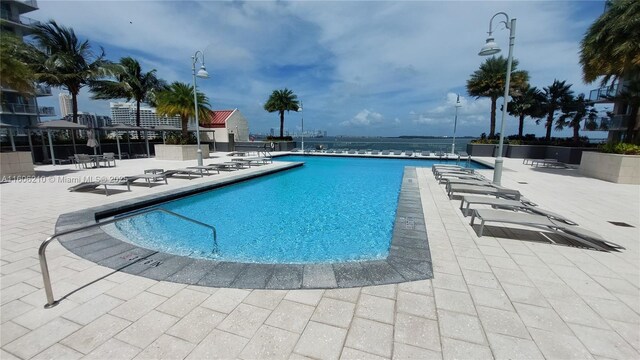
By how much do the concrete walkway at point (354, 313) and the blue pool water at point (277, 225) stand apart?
1.68m

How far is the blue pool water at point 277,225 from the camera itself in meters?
5.10

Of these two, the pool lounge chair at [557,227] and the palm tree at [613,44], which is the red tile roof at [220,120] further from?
the pool lounge chair at [557,227]

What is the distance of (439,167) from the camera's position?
12219 millimetres

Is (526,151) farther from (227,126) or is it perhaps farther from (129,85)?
(129,85)

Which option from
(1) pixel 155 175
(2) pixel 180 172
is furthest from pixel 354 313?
(2) pixel 180 172

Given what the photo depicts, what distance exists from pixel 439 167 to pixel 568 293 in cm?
978

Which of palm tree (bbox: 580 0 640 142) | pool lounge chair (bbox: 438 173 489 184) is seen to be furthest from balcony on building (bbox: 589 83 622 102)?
pool lounge chair (bbox: 438 173 489 184)

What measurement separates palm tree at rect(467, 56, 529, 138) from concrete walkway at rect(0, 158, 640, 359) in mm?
20547

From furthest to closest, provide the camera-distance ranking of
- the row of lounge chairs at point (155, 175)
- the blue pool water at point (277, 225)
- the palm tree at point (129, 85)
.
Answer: the palm tree at point (129, 85) → the row of lounge chairs at point (155, 175) → the blue pool water at point (277, 225)

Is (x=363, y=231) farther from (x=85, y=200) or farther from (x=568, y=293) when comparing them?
(x=85, y=200)

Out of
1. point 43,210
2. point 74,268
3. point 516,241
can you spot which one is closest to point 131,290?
point 74,268

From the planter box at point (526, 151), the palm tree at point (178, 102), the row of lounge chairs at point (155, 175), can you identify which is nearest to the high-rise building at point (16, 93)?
the palm tree at point (178, 102)

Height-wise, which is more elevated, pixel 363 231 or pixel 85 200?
pixel 85 200

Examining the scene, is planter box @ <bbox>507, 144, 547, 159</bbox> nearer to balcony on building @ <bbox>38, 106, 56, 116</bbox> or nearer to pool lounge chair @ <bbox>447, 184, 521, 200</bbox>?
pool lounge chair @ <bbox>447, 184, 521, 200</bbox>
